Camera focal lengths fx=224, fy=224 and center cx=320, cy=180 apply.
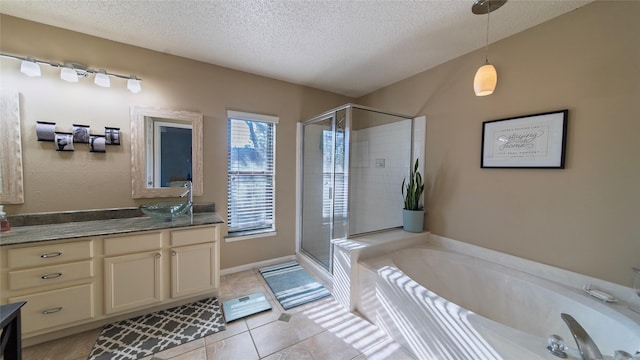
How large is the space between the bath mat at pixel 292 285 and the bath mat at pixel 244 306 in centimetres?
15

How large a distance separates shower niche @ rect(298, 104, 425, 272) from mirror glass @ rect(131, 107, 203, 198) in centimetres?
125

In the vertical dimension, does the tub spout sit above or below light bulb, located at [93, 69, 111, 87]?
below

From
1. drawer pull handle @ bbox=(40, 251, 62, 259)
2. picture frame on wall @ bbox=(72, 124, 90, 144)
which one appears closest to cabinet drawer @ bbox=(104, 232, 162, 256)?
drawer pull handle @ bbox=(40, 251, 62, 259)

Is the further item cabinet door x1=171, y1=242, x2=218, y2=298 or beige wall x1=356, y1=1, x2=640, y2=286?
cabinet door x1=171, y1=242, x2=218, y2=298

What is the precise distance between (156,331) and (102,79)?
2137 millimetres

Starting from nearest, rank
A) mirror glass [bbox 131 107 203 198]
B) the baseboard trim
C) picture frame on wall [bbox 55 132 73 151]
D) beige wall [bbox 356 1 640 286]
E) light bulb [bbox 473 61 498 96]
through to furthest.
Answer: beige wall [bbox 356 1 640 286] < light bulb [bbox 473 61 498 96] < picture frame on wall [bbox 55 132 73 151] < mirror glass [bbox 131 107 203 198] < the baseboard trim

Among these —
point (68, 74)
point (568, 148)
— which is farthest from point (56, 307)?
point (568, 148)

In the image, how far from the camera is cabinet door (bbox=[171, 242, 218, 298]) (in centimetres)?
194

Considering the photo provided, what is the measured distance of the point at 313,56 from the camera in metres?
2.28

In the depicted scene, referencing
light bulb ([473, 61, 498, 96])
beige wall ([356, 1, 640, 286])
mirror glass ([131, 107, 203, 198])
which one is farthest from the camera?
mirror glass ([131, 107, 203, 198])

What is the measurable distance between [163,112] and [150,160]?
495 millimetres

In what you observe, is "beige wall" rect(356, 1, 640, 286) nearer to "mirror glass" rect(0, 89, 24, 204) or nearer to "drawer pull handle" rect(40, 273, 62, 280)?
"drawer pull handle" rect(40, 273, 62, 280)

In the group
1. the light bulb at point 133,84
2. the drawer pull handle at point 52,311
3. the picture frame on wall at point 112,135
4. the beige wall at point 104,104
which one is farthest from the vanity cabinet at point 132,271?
the light bulb at point 133,84

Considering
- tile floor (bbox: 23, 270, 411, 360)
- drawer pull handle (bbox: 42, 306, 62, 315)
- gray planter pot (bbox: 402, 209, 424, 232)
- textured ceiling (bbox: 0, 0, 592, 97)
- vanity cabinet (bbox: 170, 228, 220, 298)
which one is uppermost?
textured ceiling (bbox: 0, 0, 592, 97)
